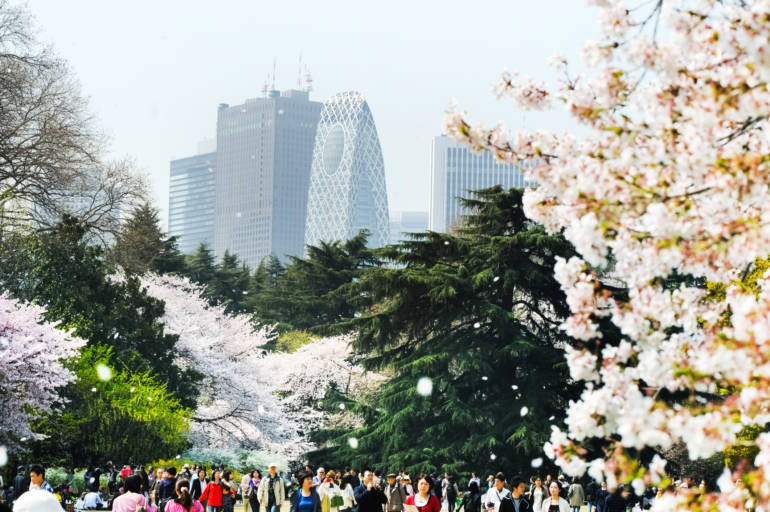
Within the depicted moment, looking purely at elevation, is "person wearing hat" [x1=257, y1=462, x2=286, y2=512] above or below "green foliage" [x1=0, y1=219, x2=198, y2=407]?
below

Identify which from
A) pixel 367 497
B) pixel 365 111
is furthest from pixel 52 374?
Result: pixel 365 111

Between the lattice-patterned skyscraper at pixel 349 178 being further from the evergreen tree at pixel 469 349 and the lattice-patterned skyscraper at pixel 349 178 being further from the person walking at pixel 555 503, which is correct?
the person walking at pixel 555 503

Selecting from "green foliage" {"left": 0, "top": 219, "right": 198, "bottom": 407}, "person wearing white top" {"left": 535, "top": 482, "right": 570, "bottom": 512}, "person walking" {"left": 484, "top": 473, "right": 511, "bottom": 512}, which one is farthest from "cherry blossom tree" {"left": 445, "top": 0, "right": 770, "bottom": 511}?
"green foliage" {"left": 0, "top": 219, "right": 198, "bottom": 407}

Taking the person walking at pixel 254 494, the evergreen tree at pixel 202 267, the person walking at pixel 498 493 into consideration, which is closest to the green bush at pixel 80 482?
the person walking at pixel 254 494

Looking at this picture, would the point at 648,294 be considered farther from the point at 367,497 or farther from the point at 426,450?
the point at 426,450

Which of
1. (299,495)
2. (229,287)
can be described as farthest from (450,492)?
(229,287)

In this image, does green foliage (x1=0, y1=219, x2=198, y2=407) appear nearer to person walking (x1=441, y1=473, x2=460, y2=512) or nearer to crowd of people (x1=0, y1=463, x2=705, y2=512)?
crowd of people (x1=0, y1=463, x2=705, y2=512)

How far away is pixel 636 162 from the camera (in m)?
4.96

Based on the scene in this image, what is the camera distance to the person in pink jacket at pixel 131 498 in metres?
10.1

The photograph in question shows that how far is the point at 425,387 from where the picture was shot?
30.9 metres

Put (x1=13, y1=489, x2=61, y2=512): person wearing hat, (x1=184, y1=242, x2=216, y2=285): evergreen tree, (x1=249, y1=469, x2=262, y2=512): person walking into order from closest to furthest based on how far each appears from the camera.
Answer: (x1=13, y1=489, x2=61, y2=512): person wearing hat, (x1=249, y1=469, x2=262, y2=512): person walking, (x1=184, y1=242, x2=216, y2=285): evergreen tree

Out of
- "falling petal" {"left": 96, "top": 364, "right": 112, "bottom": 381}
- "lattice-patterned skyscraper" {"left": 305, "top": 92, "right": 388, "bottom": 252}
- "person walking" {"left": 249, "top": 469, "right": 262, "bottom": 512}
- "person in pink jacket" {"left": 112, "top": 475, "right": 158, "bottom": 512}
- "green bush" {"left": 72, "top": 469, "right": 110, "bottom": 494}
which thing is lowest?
"green bush" {"left": 72, "top": 469, "right": 110, "bottom": 494}

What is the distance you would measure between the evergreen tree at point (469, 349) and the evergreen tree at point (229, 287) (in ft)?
95.2

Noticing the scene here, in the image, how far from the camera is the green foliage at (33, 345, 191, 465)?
2755 cm
